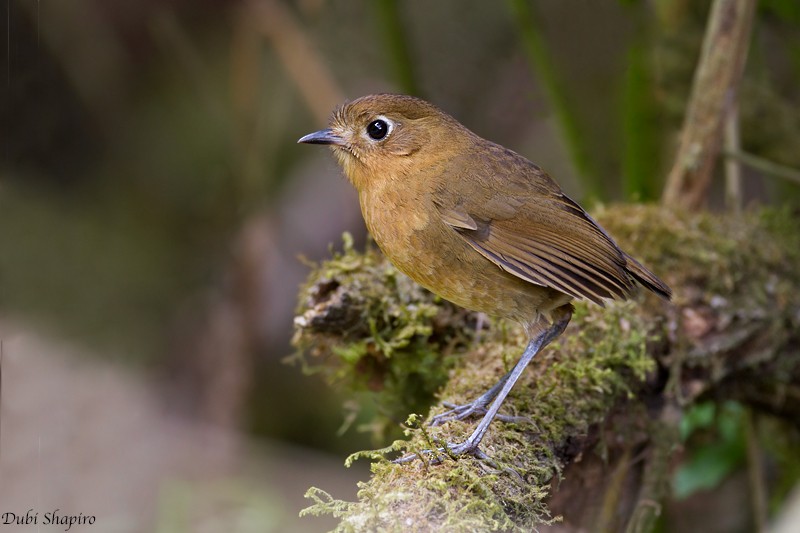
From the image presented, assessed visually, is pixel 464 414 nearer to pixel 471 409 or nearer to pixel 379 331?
pixel 471 409

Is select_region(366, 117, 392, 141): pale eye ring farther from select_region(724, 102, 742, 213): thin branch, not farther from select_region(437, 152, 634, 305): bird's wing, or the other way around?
select_region(724, 102, 742, 213): thin branch

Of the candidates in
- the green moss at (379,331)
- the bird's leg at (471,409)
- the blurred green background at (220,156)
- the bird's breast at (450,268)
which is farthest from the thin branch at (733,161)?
the bird's leg at (471,409)

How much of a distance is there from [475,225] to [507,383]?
50 cm

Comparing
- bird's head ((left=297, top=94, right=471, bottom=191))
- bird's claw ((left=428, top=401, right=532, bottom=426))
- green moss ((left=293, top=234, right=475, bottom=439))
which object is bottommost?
bird's claw ((left=428, top=401, right=532, bottom=426))

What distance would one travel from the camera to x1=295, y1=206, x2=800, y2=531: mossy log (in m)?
2.39

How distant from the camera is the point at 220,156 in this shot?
6.16m

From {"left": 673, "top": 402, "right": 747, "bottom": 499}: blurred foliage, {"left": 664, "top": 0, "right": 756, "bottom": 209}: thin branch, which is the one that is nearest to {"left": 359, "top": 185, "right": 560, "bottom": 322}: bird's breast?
{"left": 673, "top": 402, "right": 747, "bottom": 499}: blurred foliage

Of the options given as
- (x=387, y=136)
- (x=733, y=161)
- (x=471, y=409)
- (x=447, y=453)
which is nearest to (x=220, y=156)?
(x=387, y=136)

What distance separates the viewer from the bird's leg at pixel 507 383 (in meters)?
A: 2.18

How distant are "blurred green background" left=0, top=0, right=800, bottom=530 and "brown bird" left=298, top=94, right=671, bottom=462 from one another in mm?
2157

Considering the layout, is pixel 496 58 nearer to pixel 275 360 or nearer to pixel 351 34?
pixel 351 34

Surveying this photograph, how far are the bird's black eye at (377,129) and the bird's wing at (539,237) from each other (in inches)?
14.5

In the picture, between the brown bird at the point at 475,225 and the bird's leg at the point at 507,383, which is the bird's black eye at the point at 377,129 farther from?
→ the bird's leg at the point at 507,383

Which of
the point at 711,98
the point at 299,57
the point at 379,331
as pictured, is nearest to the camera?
the point at 379,331
